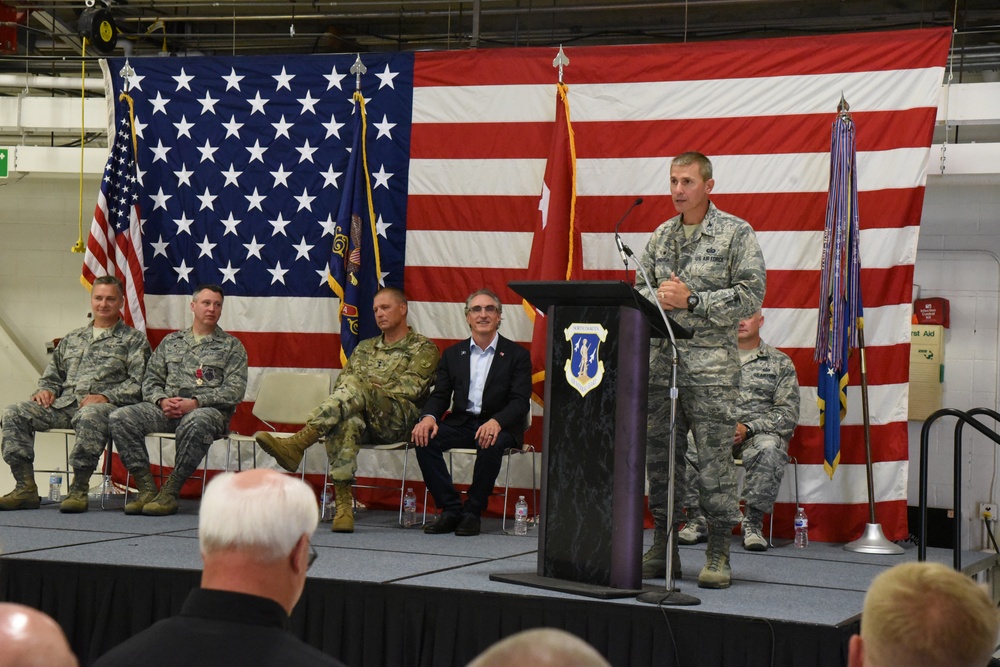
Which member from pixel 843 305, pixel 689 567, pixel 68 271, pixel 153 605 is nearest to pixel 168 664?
pixel 153 605

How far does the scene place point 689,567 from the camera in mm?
4766

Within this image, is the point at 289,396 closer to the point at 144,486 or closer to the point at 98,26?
the point at 144,486

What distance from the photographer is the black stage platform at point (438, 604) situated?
12.0 feet

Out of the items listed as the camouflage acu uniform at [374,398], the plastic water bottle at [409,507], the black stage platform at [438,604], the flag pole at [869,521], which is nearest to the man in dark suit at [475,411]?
the camouflage acu uniform at [374,398]

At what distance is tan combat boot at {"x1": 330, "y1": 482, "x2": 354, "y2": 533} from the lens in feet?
18.5

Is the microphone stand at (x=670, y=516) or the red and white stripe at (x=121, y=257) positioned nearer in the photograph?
the microphone stand at (x=670, y=516)

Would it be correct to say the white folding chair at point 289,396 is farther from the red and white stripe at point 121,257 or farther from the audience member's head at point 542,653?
the audience member's head at point 542,653

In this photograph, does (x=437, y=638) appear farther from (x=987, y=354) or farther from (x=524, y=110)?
(x=987, y=354)

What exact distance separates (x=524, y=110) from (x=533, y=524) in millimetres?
2363

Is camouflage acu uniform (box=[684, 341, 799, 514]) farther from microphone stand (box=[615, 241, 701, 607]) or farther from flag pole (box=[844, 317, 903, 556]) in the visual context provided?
microphone stand (box=[615, 241, 701, 607])

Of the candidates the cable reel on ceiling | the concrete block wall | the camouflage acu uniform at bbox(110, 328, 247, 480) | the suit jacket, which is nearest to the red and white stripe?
the camouflage acu uniform at bbox(110, 328, 247, 480)

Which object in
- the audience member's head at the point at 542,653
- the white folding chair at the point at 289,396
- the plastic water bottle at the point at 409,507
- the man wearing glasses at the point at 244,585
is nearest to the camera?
the audience member's head at the point at 542,653

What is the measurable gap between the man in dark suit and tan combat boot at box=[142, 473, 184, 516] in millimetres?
1359

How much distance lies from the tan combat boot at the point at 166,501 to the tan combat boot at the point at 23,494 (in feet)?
2.06
